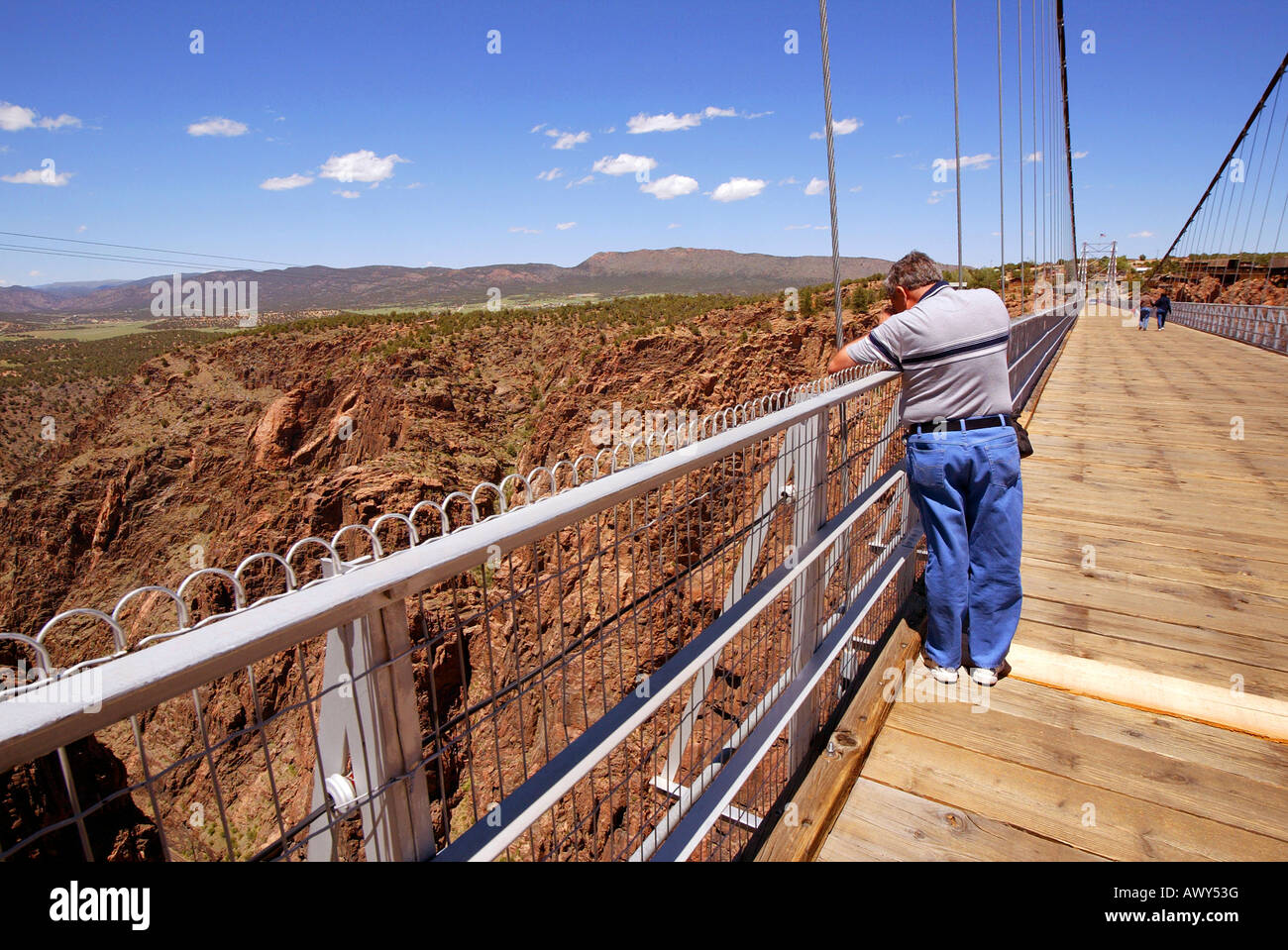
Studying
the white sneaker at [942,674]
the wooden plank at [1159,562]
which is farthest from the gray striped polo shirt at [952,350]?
the wooden plank at [1159,562]

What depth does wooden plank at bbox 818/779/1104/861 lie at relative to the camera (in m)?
2.34

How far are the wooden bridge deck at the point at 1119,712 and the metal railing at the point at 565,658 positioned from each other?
500mm

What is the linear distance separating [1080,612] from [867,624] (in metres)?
1.24

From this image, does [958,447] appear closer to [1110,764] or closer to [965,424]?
[965,424]

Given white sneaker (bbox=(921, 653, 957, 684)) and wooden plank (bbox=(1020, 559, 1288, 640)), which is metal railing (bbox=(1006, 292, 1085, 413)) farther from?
white sneaker (bbox=(921, 653, 957, 684))

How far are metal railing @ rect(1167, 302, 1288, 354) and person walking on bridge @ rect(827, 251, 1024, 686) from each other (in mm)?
17767

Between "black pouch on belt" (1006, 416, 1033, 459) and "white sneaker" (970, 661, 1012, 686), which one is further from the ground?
"black pouch on belt" (1006, 416, 1033, 459)

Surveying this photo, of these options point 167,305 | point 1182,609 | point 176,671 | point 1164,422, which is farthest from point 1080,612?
Result: point 167,305

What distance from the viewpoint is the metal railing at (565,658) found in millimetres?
1040

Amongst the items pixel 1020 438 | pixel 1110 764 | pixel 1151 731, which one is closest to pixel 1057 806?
pixel 1110 764

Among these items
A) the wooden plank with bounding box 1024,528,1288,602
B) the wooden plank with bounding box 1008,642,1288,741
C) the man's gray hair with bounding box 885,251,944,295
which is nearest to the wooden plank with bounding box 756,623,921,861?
the wooden plank with bounding box 1008,642,1288,741

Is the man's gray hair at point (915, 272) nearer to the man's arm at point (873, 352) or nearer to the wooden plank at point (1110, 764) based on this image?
the man's arm at point (873, 352)

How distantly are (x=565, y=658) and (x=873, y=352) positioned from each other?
6.58 feet
